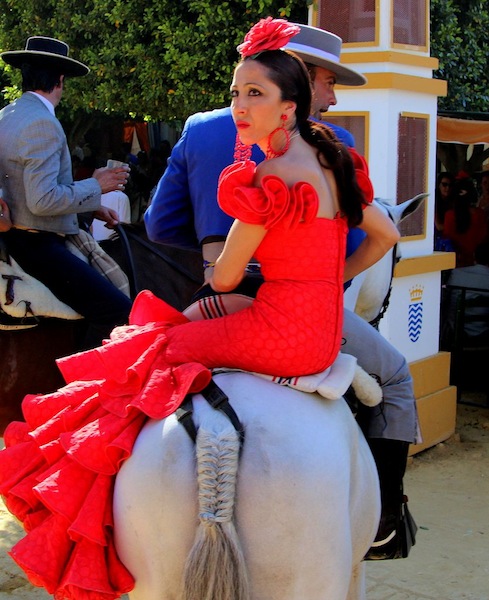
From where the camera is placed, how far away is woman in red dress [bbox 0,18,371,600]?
225 centimetres

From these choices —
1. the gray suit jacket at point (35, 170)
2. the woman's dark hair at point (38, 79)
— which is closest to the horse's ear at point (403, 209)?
the gray suit jacket at point (35, 170)

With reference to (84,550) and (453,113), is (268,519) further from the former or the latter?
(453,113)

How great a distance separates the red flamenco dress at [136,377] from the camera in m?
2.23

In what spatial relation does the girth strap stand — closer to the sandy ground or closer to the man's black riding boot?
the man's black riding boot

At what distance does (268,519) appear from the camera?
218 centimetres

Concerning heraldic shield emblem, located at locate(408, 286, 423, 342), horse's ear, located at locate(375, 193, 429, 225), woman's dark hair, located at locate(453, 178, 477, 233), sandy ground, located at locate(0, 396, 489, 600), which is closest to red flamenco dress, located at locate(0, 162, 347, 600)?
horse's ear, located at locate(375, 193, 429, 225)

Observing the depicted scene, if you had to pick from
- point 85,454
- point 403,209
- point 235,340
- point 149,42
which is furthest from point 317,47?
point 149,42

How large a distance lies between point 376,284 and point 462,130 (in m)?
5.51

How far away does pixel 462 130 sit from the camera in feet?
29.1

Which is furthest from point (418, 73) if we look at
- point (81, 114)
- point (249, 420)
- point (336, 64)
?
point (81, 114)

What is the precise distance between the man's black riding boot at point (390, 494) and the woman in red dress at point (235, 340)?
31.5 inches

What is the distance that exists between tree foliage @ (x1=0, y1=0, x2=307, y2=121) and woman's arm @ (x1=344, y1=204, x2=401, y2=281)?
4.91 m

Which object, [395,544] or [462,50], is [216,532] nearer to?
[395,544]

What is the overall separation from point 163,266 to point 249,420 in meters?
2.90
